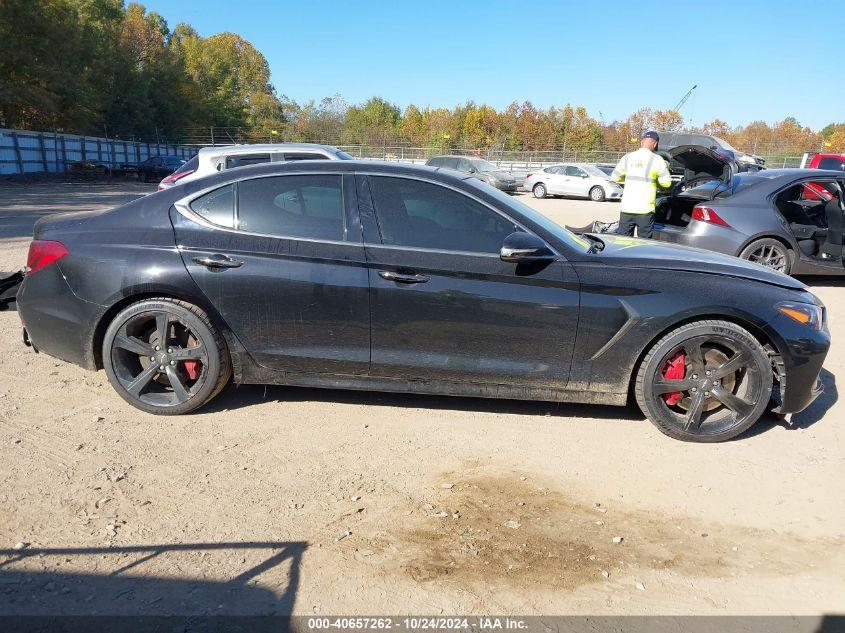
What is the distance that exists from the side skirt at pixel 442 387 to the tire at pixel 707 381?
23 centimetres

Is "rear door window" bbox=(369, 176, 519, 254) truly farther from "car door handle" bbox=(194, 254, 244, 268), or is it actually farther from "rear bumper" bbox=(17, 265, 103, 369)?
"rear bumper" bbox=(17, 265, 103, 369)

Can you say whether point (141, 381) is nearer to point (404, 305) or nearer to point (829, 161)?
point (404, 305)

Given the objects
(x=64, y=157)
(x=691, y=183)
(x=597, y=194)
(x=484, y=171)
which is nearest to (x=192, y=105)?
(x=64, y=157)

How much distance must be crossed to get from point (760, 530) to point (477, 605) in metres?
1.56

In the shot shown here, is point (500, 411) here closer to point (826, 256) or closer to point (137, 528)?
point (137, 528)

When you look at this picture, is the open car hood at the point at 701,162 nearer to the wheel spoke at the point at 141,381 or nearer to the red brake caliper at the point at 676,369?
the red brake caliper at the point at 676,369

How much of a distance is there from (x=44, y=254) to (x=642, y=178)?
6441 mm

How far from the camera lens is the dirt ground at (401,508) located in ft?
8.48

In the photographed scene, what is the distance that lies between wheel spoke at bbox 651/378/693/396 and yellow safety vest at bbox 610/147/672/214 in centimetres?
440

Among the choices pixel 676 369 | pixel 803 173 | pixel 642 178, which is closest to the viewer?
pixel 676 369

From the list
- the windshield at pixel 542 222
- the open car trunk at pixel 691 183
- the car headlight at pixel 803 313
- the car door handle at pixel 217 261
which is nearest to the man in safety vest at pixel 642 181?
the open car trunk at pixel 691 183

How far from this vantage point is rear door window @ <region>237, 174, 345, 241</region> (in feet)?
13.4

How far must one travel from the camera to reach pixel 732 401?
3947 mm

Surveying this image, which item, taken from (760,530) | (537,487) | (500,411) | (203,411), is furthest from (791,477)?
(203,411)
